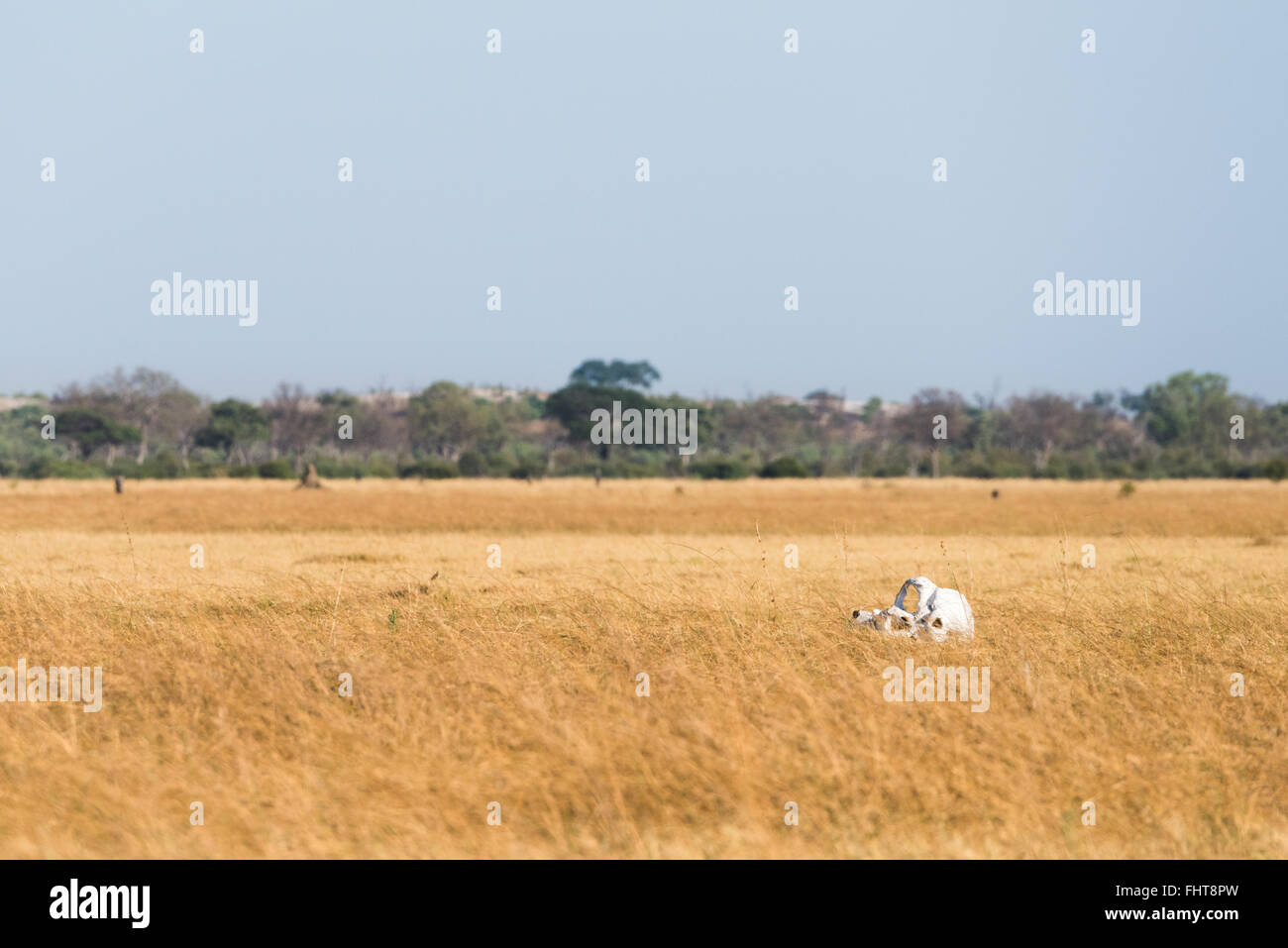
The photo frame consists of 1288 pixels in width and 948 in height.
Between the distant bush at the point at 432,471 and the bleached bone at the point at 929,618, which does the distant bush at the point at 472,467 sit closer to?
the distant bush at the point at 432,471

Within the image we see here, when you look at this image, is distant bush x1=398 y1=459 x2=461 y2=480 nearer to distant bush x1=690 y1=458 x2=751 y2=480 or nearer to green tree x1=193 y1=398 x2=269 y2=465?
distant bush x1=690 y1=458 x2=751 y2=480

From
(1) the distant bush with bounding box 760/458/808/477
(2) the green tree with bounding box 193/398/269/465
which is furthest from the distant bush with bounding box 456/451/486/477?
(2) the green tree with bounding box 193/398/269/465

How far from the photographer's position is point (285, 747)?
637 centimetres

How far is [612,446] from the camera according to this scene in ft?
278

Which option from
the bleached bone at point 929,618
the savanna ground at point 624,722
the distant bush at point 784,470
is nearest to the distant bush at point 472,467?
the distant bush at point 784,470

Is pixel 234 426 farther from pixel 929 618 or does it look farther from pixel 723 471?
pixel 929 618

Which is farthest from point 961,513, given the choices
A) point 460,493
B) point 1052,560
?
point 460,493

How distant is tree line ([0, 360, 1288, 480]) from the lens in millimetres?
69875

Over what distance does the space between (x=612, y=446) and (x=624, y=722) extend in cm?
7845

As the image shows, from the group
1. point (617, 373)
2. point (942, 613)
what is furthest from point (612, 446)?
point (942, 613)

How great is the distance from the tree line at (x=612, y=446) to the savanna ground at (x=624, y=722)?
54.0m

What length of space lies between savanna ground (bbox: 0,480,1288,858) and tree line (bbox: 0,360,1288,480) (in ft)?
177
